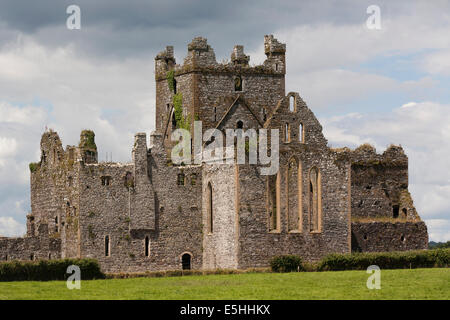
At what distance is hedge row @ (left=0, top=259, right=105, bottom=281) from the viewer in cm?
6334

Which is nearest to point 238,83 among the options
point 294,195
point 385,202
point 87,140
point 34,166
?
point 294,195

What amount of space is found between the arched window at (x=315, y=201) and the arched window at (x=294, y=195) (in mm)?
1023

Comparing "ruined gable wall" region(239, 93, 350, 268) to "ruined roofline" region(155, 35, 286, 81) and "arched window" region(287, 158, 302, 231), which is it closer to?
"arched window" region(287, 158, 302, 231)

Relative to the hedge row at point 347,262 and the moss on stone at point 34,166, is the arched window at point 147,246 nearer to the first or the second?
the hedge row at point 347,262

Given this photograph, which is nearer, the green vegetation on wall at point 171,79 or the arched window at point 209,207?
the arched window at point 209,207

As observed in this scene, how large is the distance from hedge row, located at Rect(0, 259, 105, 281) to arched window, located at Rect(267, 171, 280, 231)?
13145 mm

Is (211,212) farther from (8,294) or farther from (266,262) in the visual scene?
(8,294)

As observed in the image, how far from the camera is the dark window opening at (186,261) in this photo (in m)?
74.9

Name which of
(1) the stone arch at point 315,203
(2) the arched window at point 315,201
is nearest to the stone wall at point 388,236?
(2) the arched window at point 315,201

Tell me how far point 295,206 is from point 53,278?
18493 millimetres

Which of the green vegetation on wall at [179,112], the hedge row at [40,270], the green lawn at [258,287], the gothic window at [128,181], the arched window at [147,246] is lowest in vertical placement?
the green lawn at [258,287]

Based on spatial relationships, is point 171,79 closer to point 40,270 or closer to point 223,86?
point 223,86
